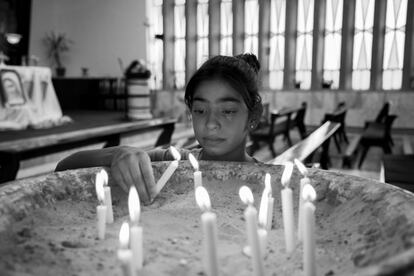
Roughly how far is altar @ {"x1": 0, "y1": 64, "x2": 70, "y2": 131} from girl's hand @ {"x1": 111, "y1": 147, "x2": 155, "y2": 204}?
5.51 meters

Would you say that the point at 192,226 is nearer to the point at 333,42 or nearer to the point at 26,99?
the point at 26,99

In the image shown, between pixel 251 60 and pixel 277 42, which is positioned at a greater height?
pixel 277 42

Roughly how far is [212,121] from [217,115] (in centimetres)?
4

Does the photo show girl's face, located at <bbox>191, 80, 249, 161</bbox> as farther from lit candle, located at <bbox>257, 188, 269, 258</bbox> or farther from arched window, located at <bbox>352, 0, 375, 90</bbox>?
arched window, located at <bbox>352, 0, 375, 90</bbox>

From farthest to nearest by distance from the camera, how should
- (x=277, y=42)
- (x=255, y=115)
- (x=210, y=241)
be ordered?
(x=277, y=42) → (x=255, y=115) → (x=210, y=241)

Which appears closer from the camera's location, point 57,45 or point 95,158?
point 95,158

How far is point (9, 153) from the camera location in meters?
3.47

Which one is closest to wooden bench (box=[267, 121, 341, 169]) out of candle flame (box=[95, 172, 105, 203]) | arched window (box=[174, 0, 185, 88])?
candle flame (box=[95, 172, 105, 203])

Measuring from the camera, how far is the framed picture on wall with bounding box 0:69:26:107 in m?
5.92

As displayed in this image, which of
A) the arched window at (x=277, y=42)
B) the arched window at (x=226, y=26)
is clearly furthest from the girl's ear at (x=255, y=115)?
the arched window at (x=226, y=26)

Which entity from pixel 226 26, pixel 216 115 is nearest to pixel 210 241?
pixel 216 115

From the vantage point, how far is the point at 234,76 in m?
1.50

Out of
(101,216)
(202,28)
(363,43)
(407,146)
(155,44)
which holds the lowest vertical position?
(407,146)

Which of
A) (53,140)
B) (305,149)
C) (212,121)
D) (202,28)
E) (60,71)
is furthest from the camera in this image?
(60,71)
